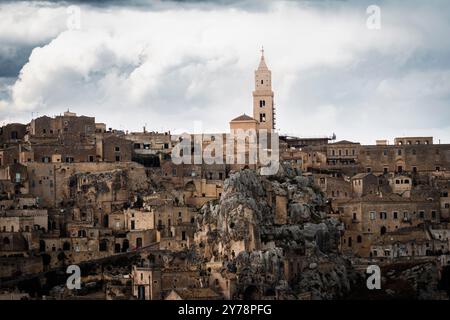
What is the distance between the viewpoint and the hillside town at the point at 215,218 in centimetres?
9631

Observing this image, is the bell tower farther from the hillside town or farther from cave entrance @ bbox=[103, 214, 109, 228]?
cave entrance @ bbox=[103, 214, 109, 228]

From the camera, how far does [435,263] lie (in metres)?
100

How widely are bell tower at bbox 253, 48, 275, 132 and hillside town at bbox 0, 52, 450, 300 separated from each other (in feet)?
13.0

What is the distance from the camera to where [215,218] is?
100438 mm

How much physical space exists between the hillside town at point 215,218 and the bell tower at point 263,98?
398cm

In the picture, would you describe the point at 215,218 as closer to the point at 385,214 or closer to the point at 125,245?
the point at 125,245

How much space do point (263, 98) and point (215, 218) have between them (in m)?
27.0

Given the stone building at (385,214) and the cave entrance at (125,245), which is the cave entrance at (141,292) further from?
the stone building at (385,214)

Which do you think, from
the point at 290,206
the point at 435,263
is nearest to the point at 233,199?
the point at 290,206

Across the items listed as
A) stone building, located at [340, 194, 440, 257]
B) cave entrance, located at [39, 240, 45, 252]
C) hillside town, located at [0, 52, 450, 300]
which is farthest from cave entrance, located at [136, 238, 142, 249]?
stone building, located at [340, 194, 440, 257]

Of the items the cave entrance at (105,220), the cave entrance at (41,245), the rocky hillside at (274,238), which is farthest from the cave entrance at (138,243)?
the cave entrance at (41,245)
